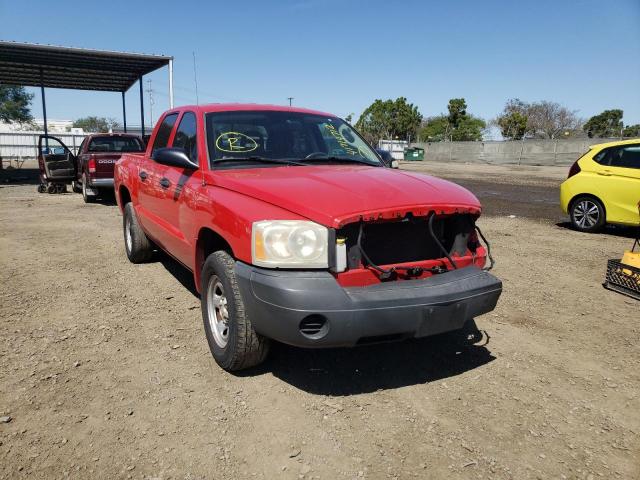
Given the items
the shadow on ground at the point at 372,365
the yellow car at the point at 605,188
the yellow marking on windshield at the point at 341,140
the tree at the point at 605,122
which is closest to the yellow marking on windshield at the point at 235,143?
the yellow marking on windshield at the point at 341,140

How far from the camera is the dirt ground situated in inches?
95.7

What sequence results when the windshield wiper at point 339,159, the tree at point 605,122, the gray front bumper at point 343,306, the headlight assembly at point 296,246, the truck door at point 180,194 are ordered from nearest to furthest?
the gray front bumper at point 343,306 → the headlight assembly at point 296,246 → the truck door at point 180,194 → the windshield wiper at point 339,159 → the tree at point 605,122

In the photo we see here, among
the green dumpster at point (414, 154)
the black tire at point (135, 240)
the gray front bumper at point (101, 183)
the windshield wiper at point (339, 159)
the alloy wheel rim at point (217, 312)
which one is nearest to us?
the alloy wheel rim at point (217, 312)

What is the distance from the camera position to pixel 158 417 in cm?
278

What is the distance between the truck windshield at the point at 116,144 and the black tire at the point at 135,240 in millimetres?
7540

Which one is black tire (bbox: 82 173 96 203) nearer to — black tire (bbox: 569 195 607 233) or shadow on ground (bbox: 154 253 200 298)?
shadow on ground (bbox: 154 253 200 298)

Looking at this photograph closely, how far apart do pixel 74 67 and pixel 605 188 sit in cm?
1819

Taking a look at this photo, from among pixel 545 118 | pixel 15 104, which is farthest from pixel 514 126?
pixel 15 104

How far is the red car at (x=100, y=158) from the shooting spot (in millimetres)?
11820

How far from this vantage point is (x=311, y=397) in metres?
3.03

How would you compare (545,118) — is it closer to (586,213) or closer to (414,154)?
(414,154)

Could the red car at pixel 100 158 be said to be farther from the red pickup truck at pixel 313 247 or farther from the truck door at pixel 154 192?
Result: the red pickup truck at pixel 313 247

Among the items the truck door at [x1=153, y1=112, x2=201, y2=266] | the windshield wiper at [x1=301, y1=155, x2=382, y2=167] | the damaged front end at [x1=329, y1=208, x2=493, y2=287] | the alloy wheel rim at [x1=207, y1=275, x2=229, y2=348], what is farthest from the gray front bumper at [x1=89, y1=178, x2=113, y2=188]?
the damaged front end at [x1=329, y1=208, x2=493, y2=287]

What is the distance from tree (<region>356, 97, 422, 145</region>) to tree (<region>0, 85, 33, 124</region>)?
127 feet
